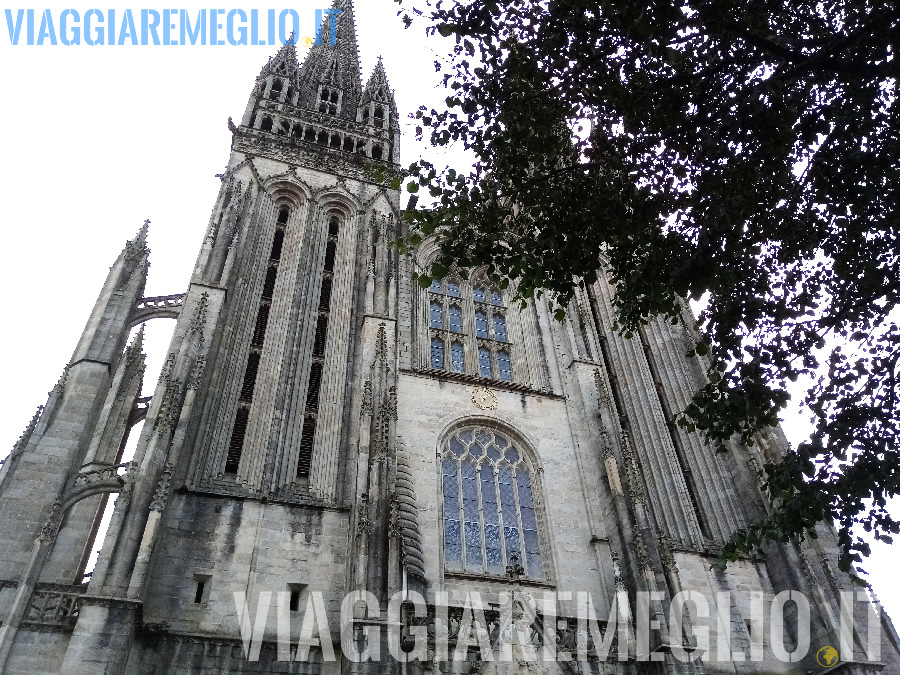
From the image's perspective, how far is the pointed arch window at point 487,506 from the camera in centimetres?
1800

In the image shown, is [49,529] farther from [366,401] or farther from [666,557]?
[666,557]

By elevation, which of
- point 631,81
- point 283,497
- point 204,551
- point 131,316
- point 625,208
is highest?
point 131,316

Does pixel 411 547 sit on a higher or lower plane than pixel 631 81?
lower

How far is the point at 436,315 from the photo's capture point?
958 inches

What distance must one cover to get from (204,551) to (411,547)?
14.8 ft

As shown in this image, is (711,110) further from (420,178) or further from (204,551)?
(204,551)

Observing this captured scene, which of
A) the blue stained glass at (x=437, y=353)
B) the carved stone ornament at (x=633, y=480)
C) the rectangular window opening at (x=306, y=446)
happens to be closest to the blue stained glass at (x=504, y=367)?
the blue stained glass at (x=437, y=353)

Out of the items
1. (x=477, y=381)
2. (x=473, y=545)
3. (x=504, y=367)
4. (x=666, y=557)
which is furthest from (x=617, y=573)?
(x=504, y=367)

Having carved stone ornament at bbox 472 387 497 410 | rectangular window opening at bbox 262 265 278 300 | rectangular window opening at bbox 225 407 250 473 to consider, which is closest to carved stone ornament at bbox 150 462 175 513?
rectangular window opening at bbox 225 407 250 473

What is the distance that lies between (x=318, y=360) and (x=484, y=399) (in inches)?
195

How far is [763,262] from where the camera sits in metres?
12.2

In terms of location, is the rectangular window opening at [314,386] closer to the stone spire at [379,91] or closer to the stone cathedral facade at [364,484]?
the stone cathedral facade at [364,484]

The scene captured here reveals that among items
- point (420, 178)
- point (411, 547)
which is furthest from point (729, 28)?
point (411, 547)

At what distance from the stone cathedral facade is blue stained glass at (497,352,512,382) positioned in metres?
0.07
